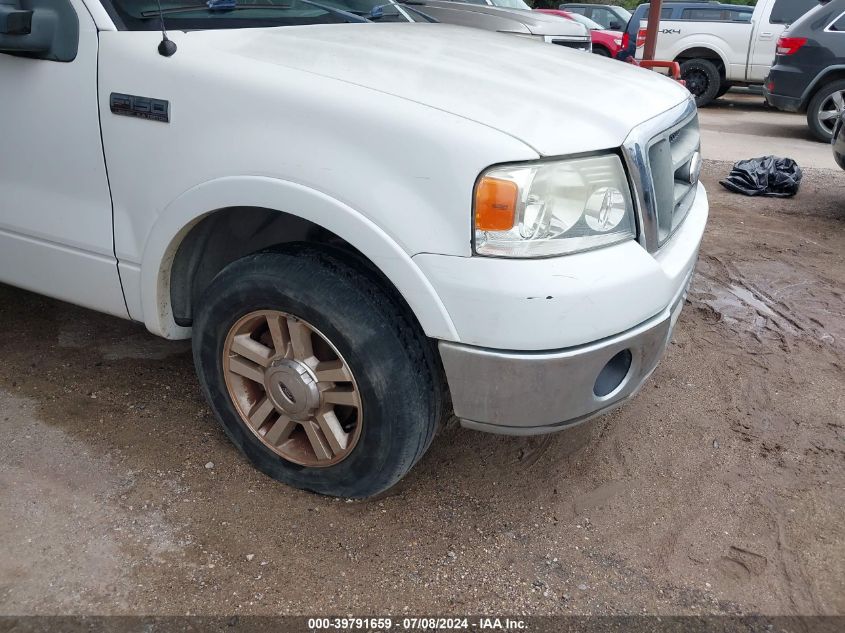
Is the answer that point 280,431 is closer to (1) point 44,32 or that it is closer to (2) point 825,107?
(1) point 44,32

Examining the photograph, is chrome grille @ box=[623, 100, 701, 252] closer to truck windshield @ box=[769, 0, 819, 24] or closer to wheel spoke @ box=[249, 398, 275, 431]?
wheel spoke @ box=[249, 398, 275, 431]

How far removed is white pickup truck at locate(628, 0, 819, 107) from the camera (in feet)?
38.0

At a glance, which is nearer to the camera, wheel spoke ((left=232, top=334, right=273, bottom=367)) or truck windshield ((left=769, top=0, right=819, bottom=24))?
wheel spoke ((left=232, top=334, right=273, bottom=367))

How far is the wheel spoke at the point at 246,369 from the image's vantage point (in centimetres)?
242

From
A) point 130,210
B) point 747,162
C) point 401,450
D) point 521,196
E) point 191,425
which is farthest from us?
point 747,162

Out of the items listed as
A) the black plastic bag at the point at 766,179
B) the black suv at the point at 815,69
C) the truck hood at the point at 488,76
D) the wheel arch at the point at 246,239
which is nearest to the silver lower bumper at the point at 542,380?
the wheel arch at the point at 246,239

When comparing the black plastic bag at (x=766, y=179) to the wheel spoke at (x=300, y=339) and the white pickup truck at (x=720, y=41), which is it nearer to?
the wheel spoke at (x=300, y=339)

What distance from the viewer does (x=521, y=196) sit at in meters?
1.91

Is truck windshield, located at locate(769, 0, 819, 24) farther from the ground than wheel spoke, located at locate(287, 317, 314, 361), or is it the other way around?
truck windshield, located at locate(769, 0, 819, 24)

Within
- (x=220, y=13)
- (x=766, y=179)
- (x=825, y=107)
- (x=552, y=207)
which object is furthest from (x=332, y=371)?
(x=825, y=107)

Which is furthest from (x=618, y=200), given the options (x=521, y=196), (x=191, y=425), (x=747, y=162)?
(x=747, y=162)

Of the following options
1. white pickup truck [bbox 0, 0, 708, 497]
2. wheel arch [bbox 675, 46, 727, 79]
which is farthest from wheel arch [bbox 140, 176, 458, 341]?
wheel arch [bbox 675, 46, 727, 79]

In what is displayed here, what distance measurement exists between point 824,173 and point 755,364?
4.82 metres

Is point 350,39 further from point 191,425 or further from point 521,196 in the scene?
point 191,425
